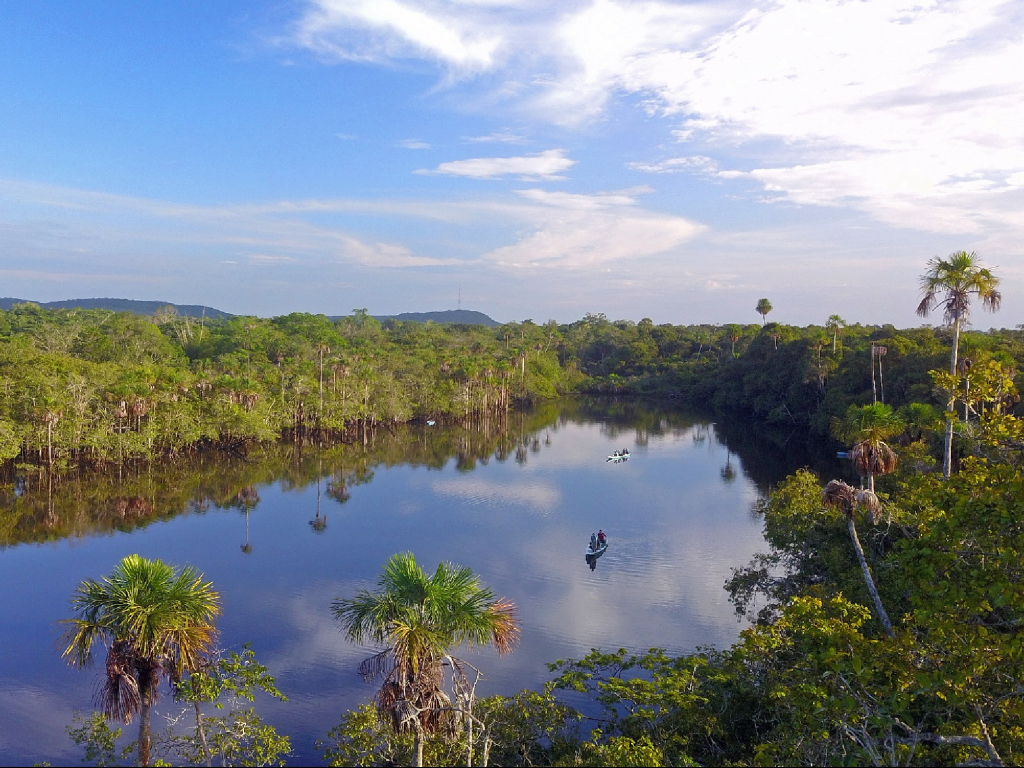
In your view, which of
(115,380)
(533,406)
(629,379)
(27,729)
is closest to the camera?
(27,729)

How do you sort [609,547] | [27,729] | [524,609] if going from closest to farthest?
[27,729], [524,609], [609,547]

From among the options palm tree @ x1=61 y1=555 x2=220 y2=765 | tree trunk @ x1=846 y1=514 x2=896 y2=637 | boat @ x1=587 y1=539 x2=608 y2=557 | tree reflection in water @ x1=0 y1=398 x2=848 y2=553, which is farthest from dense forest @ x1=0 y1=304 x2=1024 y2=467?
boat @ x1=587 y1=539 x2=608 y2=557

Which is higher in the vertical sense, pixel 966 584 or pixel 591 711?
pixel 966 584

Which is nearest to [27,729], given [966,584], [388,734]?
[388,734]

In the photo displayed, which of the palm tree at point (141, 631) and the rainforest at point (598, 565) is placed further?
the palm tree at point (141, 631)

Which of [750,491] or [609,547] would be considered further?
[750,491]

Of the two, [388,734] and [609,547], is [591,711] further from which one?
[609,547]

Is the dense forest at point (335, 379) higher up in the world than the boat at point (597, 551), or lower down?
higher up

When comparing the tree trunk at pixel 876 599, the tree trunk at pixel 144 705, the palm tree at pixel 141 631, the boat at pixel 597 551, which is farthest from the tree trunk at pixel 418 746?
the boat at pixel 597 551

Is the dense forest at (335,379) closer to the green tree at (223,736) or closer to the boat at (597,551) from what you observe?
the green tree at (223,736)
